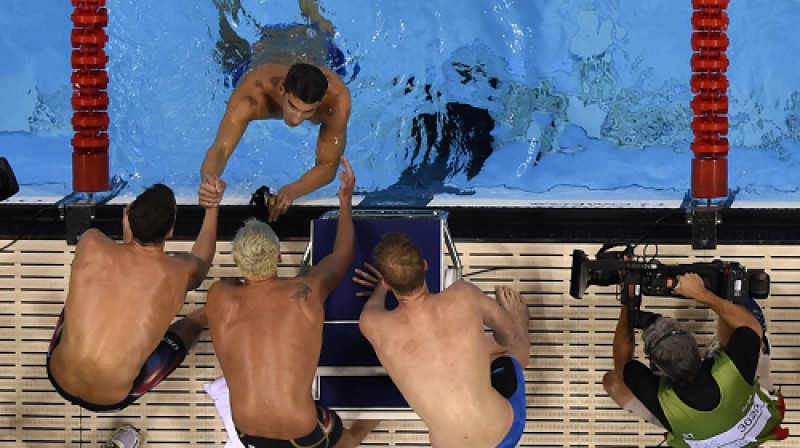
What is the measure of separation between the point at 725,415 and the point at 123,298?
7.32 feet

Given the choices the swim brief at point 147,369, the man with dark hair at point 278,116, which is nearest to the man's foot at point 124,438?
the swim brief at point 147,369

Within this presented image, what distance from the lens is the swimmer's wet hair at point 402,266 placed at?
3518 millimetres

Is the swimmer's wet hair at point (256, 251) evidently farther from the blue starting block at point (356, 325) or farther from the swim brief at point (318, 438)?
the swim brief at point (318, 438)

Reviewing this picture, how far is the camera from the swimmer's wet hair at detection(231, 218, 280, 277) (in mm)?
3715

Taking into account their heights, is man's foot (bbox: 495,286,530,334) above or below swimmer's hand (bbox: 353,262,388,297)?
below

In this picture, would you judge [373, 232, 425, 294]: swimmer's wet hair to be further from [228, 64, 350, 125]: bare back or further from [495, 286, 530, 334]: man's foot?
[228, 64, 350, 125]: bare back

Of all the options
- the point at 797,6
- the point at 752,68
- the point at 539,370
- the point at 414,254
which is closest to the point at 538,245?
the point at 539,370

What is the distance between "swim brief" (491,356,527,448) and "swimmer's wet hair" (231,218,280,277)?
92 cm

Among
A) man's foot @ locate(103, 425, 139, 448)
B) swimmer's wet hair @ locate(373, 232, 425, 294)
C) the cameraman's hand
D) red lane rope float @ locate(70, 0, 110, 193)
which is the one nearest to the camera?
swimmer's wet hair @ locate(373, 232, 425, 294)

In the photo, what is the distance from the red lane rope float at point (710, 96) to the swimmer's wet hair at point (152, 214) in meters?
2.18

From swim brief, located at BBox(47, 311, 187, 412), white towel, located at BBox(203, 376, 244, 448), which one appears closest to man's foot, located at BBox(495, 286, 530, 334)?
white towel, located at BBox(203, 376, 244, 448)

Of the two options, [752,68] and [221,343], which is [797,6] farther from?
[221,343]

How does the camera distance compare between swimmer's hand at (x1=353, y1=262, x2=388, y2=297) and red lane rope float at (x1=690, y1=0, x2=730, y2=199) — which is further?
red lane rope float at (x1=690, y1=0, x2=730, y2=199)

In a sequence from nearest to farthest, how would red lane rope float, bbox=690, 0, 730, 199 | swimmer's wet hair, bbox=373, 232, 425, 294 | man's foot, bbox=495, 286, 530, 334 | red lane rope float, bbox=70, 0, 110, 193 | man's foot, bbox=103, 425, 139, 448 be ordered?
swimmer's wet hair, bbox=373, 232, 425, 294, man's foot, bbox=495, 286, 530, 334, red lane rope float, bbox=690, 0, 730, 199, red lane rope float, bbox=70, 0, 110, 193, man's foot, bbox=103, 425, 139, 448
